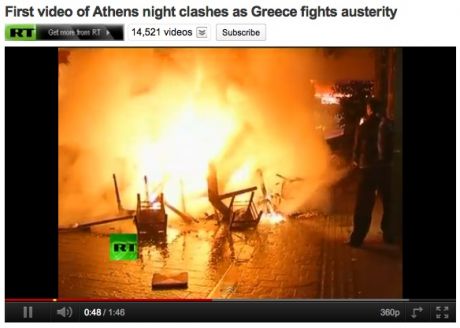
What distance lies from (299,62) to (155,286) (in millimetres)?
1643

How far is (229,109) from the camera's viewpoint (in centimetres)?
296

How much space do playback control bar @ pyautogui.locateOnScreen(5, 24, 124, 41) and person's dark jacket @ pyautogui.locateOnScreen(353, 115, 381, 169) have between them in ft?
5.20

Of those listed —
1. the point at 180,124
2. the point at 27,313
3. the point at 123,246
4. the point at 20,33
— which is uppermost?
the point at 20,33

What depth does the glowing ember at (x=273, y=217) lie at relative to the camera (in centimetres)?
311

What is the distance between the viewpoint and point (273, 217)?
3.12 meters

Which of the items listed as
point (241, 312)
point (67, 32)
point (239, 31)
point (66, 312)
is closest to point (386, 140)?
point (239, 31)

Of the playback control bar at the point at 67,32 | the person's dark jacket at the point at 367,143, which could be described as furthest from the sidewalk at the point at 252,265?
the playback control bar at the point at 67,32

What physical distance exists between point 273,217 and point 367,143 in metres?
0.78

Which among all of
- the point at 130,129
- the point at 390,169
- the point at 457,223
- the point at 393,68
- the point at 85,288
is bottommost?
the point at 85,288

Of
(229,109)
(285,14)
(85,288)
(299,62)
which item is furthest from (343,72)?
(85,288)

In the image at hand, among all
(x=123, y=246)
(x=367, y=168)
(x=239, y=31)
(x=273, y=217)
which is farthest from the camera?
(x=273, y=217)

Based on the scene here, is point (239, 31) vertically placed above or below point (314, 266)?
above

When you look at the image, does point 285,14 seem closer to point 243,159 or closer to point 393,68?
point 393,68

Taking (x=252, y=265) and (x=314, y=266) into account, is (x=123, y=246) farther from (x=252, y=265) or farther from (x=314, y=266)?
(x=314, y=266)
